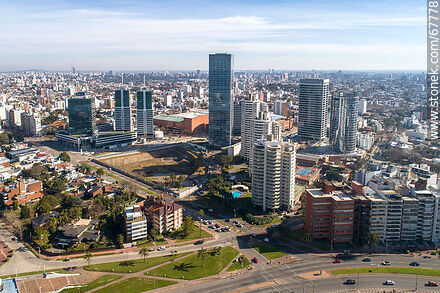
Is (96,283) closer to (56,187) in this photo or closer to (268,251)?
(268,251)

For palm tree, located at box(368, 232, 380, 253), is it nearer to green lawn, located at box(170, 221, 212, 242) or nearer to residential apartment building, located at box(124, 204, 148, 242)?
green lawn, located at box(170, 221, 212, 242)

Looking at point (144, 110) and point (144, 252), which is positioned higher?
point (144, 110)

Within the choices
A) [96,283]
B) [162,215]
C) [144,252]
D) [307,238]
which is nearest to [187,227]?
[162,215]

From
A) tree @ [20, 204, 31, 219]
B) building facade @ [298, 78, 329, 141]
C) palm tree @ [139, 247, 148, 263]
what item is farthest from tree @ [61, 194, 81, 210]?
building facade @ [298, 78, 329, 141]

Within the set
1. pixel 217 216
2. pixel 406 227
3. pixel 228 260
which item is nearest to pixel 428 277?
pixel 406 227

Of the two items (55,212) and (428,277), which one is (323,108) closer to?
(428,277)

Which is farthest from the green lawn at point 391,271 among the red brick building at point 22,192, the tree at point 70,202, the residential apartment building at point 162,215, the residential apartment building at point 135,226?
the red brick building at point 22,192
